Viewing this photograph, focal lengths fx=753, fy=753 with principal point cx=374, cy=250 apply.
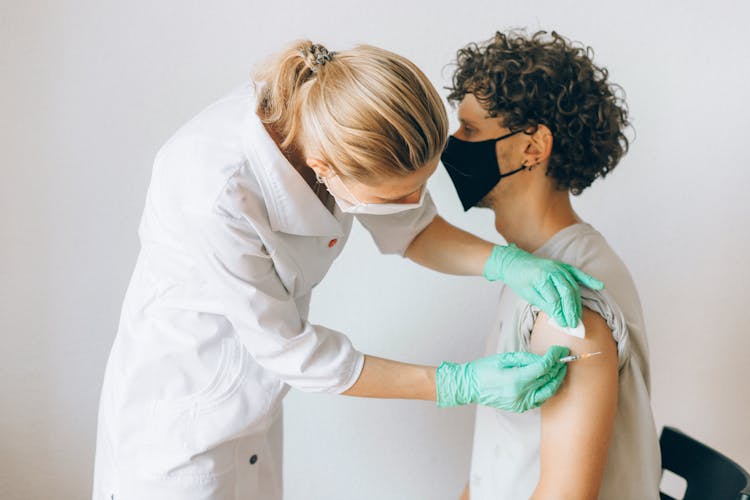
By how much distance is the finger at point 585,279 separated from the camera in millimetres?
1237

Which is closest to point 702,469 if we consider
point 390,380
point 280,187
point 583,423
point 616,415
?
point 616,415

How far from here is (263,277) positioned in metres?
1.23

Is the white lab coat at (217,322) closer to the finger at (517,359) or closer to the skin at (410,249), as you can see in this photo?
the skin at (410,249)

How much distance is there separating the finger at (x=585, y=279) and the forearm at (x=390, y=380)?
295mm

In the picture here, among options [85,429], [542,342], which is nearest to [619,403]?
[542,342]

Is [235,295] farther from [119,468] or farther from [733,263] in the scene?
[733,263]

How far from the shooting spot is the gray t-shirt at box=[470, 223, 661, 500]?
1.28m

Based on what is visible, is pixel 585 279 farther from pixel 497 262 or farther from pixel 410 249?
pixel 410 249

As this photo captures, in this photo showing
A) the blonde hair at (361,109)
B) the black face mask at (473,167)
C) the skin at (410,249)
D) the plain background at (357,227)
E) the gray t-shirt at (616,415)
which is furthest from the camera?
the plain background at (357,227)

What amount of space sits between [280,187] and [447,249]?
1.62 feet

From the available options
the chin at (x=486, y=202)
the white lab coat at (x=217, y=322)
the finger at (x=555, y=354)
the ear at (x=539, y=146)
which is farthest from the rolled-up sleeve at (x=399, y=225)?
the finger at (x=555, y=354)

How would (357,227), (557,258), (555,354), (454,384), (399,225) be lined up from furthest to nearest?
(357,227) → (399,225) → (557,258) → (454,384) → (555,354)

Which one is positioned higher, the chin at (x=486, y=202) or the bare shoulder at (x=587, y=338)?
the chin at (x=486, y=202)

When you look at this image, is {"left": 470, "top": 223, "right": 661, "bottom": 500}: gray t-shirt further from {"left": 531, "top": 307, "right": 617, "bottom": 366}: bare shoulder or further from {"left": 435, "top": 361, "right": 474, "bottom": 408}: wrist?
{"left": 435, "top": 361, "right": 474, "bottom": 408}: wrist
